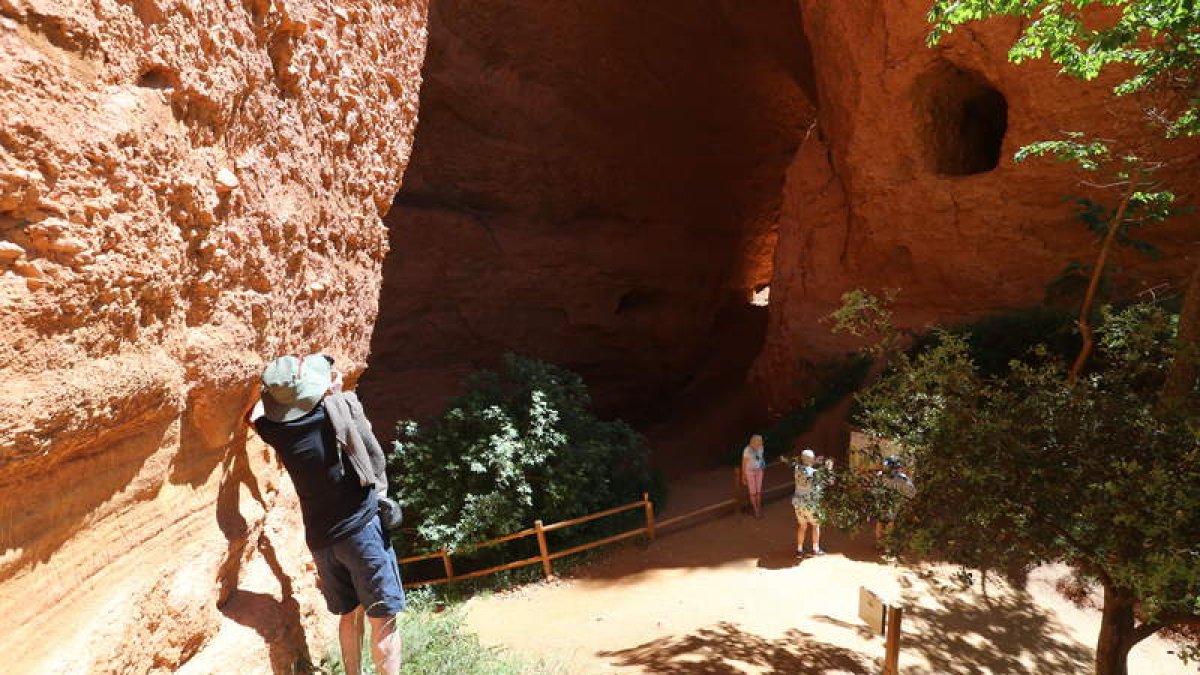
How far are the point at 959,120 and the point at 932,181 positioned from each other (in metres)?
1.40

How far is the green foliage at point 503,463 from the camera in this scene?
8695mm

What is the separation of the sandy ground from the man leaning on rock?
2.53 m

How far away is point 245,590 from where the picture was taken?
140 inches

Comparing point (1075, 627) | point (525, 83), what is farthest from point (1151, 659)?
point (525, 83)

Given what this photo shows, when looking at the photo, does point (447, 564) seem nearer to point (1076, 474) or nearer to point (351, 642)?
point (351, 642)

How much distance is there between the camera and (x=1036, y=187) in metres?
9.96

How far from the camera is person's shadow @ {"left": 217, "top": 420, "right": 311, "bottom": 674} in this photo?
3344 mm

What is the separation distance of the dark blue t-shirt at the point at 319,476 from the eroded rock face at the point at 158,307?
0.30 metres

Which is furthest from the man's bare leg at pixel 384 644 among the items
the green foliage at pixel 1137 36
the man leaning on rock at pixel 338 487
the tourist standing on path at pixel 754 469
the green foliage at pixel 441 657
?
the tourist standing on path at pixel 754 469

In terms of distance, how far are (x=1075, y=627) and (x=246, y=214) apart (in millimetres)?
8148

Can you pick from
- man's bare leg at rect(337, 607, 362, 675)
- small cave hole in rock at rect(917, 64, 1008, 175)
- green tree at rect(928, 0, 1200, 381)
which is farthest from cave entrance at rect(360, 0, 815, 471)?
man's bare leg at rect(337, 607, 362, 675)

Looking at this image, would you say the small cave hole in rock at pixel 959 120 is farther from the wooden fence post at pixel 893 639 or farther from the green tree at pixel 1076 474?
the wooden fence post at pixel 893 639

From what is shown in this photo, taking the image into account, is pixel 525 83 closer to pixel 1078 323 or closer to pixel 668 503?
pixel 668 503

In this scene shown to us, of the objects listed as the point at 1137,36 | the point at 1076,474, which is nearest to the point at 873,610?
the point at 1076,474
